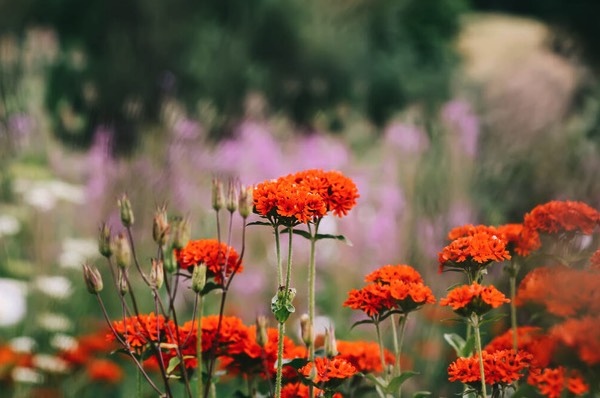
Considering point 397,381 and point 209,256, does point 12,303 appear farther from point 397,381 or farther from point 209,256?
point 397,381

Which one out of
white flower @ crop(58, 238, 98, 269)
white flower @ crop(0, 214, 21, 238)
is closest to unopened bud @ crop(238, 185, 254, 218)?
white flower @ crop(58, 238, 98, 269)

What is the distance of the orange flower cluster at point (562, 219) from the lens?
40.2 inches


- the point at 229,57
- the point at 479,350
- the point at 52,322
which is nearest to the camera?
the point at 479,350

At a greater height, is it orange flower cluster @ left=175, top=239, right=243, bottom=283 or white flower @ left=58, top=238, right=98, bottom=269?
white flower @ left=58, top=238, right=98, bottom=269

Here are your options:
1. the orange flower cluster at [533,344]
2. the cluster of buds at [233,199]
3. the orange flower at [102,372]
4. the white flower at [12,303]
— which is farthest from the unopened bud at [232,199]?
the white flower at [12,303]

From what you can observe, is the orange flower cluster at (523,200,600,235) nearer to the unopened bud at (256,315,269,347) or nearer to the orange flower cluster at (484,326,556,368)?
the orange flower cluster at (484,326,556,368)

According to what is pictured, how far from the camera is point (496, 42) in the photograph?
74.2ft

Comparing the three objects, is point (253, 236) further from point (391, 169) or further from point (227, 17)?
point (227, 17)

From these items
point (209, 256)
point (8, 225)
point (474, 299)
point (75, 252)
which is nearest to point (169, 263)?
point (209, 256)

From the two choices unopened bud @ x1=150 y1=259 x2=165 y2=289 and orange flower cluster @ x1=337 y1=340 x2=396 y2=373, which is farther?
orange flower cluster @ x1=337 y1=340 x2=396 y2=373

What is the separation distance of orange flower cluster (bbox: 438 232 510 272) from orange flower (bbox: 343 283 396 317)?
0.30 feet

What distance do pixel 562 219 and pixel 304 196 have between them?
0.37 meters

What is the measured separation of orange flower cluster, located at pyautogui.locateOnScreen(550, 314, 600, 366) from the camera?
0.77m

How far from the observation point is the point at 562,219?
3.35 feet
